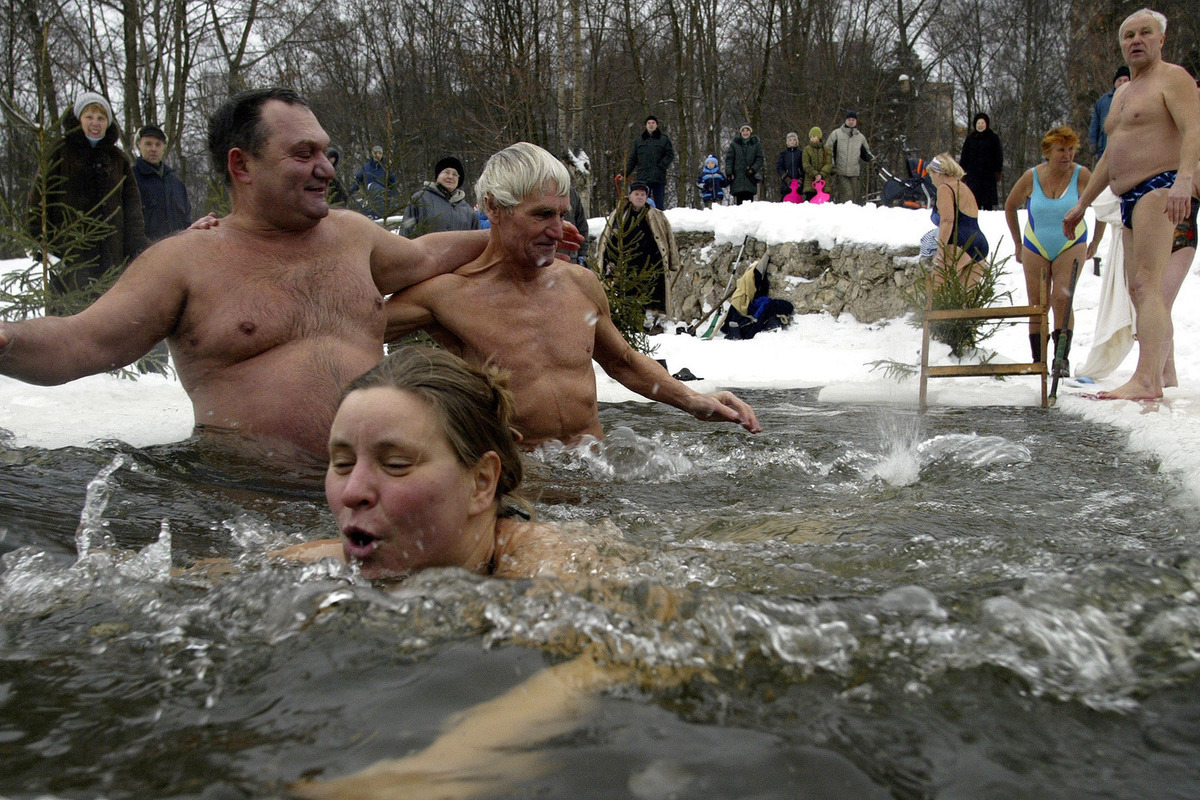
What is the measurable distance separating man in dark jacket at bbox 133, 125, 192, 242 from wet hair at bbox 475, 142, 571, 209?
244 inches

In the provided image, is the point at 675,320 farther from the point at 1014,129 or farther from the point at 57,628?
the point at 1014,129

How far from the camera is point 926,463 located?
4.07 meters

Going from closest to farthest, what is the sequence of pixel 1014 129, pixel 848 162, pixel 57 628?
pixel 57 628 < pixel 848 162 < pixel 1014 129

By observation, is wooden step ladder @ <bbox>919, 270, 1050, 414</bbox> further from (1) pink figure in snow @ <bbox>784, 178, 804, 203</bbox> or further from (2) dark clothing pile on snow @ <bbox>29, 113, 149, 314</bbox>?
(1) pink figure in snow @ <bbox>784, 178, 804, 203</bbox>

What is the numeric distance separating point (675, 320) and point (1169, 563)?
40.1ft

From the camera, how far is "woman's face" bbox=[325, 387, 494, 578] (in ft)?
6.61

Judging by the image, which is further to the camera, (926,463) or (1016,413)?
(1016,413)

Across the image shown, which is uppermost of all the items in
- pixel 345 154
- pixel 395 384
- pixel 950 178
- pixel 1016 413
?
pixel 345 154

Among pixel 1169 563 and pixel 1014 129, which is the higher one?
pixel 1014 129

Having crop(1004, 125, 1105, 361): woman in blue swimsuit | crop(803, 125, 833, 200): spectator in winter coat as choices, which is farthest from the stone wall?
crop(1004, 125, 1105, 361): woman in blue swimsuit

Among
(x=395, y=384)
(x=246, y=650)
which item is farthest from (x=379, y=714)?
(x=395, y=384)

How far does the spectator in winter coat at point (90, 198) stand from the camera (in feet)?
22.3

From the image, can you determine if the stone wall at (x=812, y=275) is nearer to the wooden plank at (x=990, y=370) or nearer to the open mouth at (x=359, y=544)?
the wooden plank at (x=990, y=370)

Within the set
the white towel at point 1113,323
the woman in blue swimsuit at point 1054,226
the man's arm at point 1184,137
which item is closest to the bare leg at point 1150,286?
the man's arm at point 1184,137
